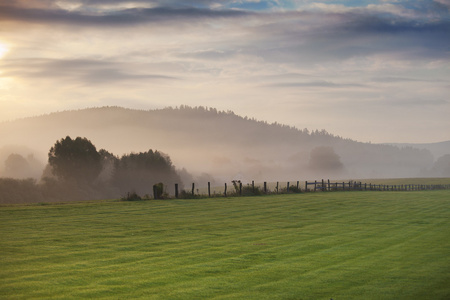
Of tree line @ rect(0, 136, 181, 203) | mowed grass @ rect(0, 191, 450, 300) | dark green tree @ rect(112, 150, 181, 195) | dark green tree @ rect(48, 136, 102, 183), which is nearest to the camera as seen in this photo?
mowed grass @ rect(0, 191, 450, 300)

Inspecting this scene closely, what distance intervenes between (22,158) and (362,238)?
499 feet

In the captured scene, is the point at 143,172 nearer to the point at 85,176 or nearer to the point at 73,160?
the point at 85,176

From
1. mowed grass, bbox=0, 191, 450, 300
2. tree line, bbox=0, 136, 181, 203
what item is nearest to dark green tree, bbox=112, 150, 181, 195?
tree line, bbox=0, 136, 181, 203

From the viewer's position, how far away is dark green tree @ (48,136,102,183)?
118m

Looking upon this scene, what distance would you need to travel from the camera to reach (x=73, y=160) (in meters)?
119

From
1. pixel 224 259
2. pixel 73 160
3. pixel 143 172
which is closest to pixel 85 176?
pixel 73 160

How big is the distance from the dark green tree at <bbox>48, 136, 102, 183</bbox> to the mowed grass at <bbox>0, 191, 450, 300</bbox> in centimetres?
8855

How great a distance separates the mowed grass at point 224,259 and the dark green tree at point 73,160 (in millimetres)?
88555

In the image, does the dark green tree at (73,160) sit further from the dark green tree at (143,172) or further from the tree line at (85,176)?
the dark green tree at (143,172)

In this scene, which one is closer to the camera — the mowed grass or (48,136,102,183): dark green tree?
the mowed grass

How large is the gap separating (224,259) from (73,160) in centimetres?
10620

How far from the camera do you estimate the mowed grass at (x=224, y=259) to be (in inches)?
530

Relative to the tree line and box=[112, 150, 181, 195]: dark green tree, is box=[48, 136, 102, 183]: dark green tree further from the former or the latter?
box=[112, 150, 181, 195]: dark green tree

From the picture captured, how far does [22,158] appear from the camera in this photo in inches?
6329
